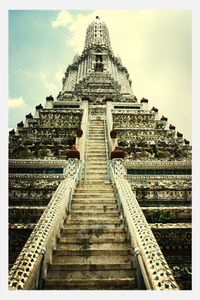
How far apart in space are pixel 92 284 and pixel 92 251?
0.69 meters

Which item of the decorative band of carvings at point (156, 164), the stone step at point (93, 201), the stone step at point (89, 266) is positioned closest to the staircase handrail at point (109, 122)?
the decorative band of carvings at point (156, 164)

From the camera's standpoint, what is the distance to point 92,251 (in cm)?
508

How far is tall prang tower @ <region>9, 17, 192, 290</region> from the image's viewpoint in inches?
173

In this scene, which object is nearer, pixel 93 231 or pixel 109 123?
pixel 93 231

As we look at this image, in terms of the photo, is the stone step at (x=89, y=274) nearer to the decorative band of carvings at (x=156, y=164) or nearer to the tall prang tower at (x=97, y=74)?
the decorative band of carvings at (x=156, y=164)

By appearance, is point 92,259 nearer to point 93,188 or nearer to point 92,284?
point 92,284

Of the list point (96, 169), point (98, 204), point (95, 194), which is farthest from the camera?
point (96, 169)

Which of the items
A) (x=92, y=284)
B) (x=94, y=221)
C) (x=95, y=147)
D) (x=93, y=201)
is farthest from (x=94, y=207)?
(x=95, y=147)

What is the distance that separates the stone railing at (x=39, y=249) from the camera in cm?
356

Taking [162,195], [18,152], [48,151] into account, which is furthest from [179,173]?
[18,152]

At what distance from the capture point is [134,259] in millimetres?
4711
